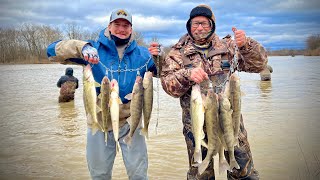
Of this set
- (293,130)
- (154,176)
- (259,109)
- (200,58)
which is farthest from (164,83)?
(259,109)

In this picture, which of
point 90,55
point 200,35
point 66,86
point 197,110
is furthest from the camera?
point 66,86

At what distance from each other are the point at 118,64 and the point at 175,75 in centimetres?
90

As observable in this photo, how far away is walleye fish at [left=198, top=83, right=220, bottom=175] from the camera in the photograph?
3938 mm

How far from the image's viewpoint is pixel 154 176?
258 inches

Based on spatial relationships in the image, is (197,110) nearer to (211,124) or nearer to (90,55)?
(211,124)

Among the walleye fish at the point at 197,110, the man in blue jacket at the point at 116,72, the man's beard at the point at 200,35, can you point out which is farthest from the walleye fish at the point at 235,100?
the man in blue jacket at the point at 116,72

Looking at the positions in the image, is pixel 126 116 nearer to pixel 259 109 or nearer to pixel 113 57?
pixel 113 57

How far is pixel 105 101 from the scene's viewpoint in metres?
4.33

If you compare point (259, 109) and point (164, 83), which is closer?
point (164, 83)

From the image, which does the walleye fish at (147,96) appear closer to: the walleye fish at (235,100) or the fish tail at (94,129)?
the fish tail at (94,129)

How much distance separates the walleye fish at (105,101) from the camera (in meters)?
4.22

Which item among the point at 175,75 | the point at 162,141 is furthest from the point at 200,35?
the point at 162,141

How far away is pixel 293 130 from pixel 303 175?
11.8 ft

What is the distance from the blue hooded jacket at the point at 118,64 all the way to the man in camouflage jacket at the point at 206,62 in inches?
16.0
